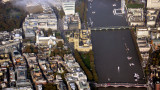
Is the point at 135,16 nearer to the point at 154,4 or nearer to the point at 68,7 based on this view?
the point at 154,4

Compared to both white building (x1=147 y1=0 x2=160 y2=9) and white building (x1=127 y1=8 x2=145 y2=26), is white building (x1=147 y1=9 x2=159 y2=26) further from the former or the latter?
white building (x1=147 y1=0 x2=160 y2=9)

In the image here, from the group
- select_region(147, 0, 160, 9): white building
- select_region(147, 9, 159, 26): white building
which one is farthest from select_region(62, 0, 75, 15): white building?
select_region(147, 0, 160, 9): white building

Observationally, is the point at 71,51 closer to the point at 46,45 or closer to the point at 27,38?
the point at 46,45

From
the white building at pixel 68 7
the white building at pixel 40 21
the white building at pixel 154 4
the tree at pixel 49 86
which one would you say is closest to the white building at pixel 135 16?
the white building at pixel 154 4

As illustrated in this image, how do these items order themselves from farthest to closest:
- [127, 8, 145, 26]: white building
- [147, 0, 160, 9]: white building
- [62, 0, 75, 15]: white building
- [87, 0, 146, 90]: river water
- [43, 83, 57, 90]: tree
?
[147, 0, 160, 9]: white building < [62, 0, 75, 15]: white building < [127, 8, 145, 26]: white building < [87, 0, 146, 90]: river water < [43, 83, 57, 90]: tree

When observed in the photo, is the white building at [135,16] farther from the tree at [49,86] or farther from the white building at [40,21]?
the tree at [49,86]

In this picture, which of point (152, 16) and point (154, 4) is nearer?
point (152, 16)

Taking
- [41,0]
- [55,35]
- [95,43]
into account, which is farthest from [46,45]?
[41,0]

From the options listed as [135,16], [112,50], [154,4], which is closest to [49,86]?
[112,50]
